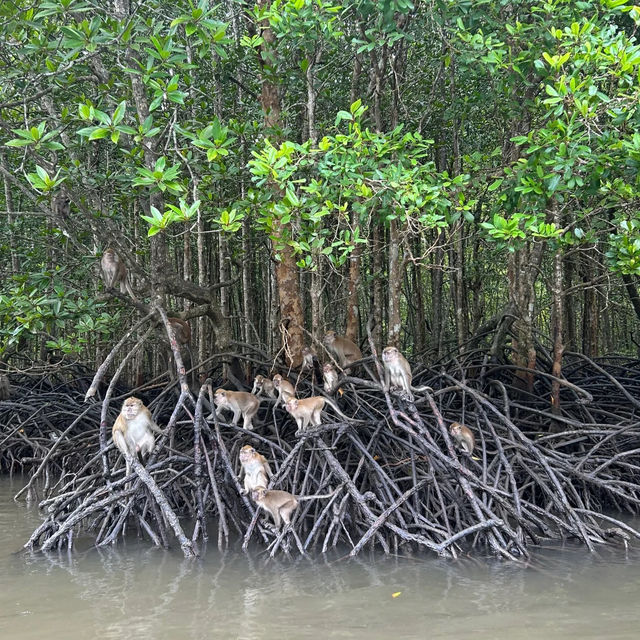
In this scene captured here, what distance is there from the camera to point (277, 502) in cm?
495

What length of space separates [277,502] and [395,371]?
161cm

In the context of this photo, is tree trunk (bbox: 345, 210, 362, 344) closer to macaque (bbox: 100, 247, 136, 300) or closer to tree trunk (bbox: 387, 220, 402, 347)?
tree trunk (bbox: 387, 220, 402, 347)

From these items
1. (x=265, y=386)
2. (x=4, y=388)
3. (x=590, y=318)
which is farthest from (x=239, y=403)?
(x=590, y=318)

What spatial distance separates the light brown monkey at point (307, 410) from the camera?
5.68m

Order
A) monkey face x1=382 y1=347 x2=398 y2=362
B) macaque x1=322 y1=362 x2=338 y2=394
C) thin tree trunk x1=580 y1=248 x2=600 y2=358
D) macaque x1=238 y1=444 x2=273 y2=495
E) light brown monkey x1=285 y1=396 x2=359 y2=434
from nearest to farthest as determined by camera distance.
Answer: macaque x1=238 y1=444 x2=273 y2=495, light brown monkey x1=285 y1=396 x2=359 y2=434, monkey face x1=382 y1=347 x2=398 y2=362, macaque x1=322 y1=362 x2=338 y2=394, thin tree trunk x1=580 y1=248 x2=600 y2=358

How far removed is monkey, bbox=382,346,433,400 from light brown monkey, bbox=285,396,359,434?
0.53 metres

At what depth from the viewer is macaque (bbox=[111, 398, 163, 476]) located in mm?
5312

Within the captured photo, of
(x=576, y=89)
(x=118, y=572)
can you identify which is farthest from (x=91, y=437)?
(x=576, y=89)

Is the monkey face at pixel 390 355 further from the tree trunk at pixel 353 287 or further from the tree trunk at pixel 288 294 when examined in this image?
the tree trunk at pixel 288 294

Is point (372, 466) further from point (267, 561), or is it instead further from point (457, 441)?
point (267, 561)

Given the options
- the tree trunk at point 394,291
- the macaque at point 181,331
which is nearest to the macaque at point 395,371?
the tree trunk at point 394,291

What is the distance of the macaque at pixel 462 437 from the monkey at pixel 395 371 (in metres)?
0.45

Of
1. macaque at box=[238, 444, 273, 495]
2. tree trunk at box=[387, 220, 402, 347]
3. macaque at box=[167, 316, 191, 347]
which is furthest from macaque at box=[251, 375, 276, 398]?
macaque at box=[238, 444, 273, 495]

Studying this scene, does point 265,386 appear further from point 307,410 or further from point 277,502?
point 277,502
